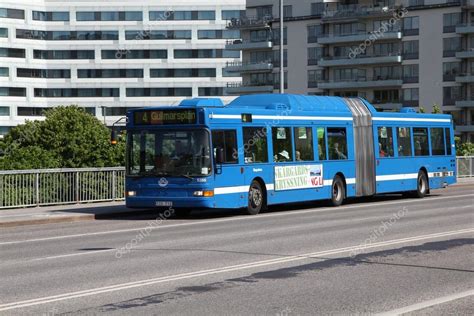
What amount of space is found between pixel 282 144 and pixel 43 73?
316 ft

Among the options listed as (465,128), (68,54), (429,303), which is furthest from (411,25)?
(429,303)

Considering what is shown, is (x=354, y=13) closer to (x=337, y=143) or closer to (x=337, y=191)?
(x=337, y=143)

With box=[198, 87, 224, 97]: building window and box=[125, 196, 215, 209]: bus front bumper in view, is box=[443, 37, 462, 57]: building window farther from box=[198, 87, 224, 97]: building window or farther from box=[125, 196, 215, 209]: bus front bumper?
box=[125, 196, 215, 209]: bus front bumper

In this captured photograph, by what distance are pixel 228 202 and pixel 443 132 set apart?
13.0 metres

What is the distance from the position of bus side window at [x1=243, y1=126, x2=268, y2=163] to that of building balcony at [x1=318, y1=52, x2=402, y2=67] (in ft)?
245

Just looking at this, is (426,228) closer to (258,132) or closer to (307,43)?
(258,132)

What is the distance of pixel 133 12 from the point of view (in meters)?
120

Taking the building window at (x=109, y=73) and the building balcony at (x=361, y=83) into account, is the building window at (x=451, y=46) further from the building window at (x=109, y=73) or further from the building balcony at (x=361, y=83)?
the building window at (x=109, y=73)

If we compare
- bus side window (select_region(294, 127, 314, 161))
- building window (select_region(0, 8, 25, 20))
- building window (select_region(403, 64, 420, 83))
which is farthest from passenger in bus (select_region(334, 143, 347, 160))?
building window (select_region(0, 8, 25, 20))

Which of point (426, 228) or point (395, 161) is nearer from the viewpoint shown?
point (426, 228)

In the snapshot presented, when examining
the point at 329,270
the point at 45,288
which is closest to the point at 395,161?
the point at 329,270

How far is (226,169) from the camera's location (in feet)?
76.4

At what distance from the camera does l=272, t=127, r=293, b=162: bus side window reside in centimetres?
2528

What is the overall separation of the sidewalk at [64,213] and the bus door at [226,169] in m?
3.17
